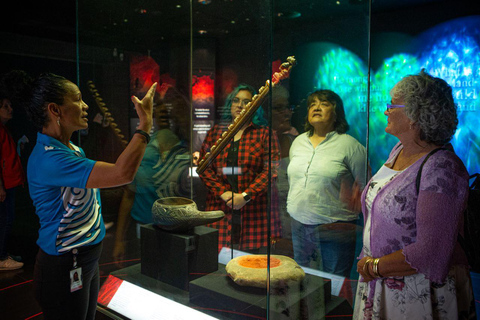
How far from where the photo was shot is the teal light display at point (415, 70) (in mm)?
1806

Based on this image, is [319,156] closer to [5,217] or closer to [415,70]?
[415,70]

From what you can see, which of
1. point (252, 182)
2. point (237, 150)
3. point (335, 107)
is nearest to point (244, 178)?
point (252, 182)

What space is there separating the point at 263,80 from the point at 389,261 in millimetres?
1039

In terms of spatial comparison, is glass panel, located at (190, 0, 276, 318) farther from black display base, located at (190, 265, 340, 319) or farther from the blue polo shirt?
the blue polo shirt

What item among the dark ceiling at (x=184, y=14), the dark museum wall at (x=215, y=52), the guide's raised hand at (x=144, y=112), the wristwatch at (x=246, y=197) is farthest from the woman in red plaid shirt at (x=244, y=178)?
the guide's raised hand at (x=144, y=112)

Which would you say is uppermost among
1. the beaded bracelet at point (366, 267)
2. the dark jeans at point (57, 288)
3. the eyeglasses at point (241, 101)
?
the eyeglasses at point (241, 101)

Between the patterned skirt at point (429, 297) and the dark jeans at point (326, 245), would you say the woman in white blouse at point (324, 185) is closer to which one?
the dark jeans at point (326, 245)

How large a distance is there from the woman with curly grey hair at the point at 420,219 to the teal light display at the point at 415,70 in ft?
1.63

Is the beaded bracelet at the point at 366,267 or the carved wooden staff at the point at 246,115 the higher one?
the carved wooden staff at the point at 246,115

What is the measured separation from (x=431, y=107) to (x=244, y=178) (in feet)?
3.21

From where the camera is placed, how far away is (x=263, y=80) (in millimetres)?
1880

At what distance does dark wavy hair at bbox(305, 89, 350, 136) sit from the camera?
5.50 feet

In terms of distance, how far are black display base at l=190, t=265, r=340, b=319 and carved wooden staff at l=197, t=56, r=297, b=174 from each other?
0.64m

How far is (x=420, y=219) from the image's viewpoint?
45.4 inches
